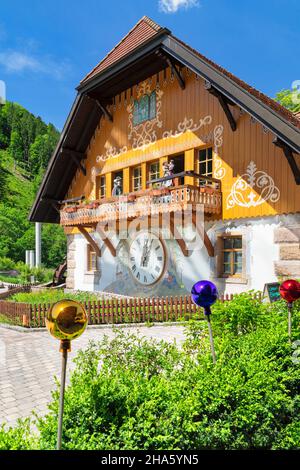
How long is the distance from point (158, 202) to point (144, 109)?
5.30m

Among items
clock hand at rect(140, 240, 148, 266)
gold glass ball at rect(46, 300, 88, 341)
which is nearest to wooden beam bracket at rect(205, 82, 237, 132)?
clock hand at rect(140, 240, 148, 266)

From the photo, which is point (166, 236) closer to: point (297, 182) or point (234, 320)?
point (297, 182)


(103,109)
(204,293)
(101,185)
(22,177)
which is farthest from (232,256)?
(22,177)

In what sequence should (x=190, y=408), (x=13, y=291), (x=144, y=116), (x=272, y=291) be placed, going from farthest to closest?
(x=13, y=291)
(x=144, y=116)
(x=272, y=291)
(x=190, y=408)

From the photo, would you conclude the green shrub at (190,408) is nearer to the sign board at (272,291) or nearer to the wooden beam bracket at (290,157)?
the sign board at (272,291)

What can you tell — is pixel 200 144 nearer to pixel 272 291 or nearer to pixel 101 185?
pixel 272 291

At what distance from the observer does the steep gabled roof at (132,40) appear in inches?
563

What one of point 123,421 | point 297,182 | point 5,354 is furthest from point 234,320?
point 297,182

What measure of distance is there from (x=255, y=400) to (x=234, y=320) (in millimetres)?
2548

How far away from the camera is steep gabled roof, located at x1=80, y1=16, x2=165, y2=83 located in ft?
46.9

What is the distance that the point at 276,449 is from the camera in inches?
136

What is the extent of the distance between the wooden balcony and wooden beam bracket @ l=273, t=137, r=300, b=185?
284cm

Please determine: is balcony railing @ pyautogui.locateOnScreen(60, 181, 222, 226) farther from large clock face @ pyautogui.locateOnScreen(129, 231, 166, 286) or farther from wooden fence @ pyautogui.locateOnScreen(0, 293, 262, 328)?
wooden fence @ pyautogui.locateOnScreen(0, 293, 262, 328)

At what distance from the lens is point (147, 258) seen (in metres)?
15.4
